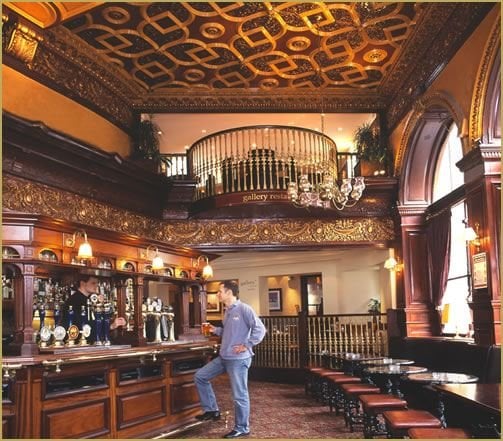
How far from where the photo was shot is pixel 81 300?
682 cm

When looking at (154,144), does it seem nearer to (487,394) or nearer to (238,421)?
(238,421)

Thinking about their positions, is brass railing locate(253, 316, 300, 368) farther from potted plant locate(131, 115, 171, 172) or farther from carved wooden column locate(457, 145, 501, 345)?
carved wooden column locate(457, 145, 501, 345)

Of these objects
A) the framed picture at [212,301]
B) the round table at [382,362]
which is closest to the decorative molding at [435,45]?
the round table at [382,362]

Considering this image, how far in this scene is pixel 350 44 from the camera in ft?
31.9

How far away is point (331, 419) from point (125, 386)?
3008 millimetres

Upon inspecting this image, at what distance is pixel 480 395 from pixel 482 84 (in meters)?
4.27

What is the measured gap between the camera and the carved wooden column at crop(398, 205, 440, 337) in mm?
10391

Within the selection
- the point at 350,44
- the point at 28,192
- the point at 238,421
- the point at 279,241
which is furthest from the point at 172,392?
the point at 350,44

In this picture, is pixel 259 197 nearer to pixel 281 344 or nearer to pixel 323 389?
pixel 323 389

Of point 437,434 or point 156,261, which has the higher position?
point 156,261

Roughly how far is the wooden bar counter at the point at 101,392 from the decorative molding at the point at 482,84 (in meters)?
4.19

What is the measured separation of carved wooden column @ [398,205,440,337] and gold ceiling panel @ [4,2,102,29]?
6388 mm

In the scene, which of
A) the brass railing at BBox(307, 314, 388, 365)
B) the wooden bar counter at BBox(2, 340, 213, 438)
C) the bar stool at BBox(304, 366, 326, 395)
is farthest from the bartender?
the brass railing at BBox(307, 314, 388, 365)

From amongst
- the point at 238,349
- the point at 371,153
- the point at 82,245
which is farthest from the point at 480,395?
the point at 371,153
